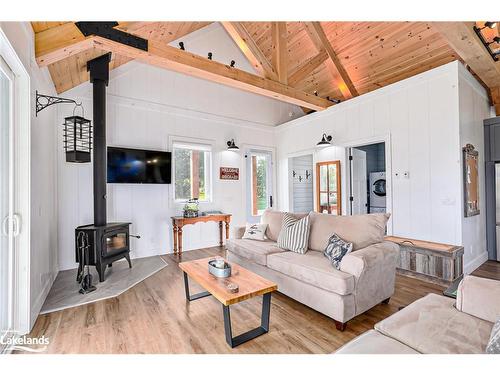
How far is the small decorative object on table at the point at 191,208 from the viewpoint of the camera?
489cm

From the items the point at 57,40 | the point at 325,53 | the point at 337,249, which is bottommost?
the point at 337,249

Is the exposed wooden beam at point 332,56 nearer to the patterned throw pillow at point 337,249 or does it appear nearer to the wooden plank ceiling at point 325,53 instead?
the wooden plank ceiling at point 325,53

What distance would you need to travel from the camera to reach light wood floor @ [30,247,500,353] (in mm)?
1992

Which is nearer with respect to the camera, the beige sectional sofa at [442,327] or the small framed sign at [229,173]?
the beige sectional sofa at [442,327]

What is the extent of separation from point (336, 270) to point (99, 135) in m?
3.58

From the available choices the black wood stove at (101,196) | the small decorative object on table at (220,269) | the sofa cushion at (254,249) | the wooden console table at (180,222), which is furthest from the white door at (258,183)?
the small decorative object on table at (220,269)

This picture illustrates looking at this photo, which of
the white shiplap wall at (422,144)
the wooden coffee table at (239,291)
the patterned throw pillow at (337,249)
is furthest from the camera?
the white shiplap wall at (422,144)

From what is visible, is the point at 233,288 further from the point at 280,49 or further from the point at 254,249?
the point at 280,49

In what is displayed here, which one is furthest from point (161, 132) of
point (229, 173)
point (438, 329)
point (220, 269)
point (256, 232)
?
point (438, 329)

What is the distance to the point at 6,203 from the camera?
2053 millimetres

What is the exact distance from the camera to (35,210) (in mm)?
2488

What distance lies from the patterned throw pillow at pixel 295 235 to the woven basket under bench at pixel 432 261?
162 cm
